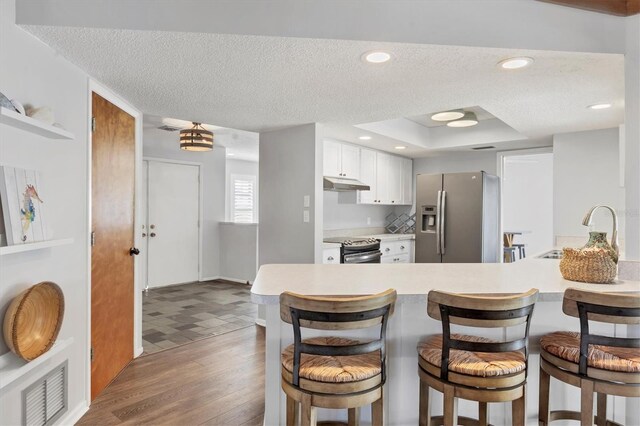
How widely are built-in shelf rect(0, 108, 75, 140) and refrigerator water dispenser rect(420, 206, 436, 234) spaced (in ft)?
13.0

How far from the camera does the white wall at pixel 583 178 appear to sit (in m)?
3.81

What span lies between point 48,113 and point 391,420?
231cm

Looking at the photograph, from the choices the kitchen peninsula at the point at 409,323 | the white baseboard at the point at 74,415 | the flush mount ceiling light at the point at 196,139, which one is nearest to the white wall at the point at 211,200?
the flush mount ceiling light at the point at 196,139

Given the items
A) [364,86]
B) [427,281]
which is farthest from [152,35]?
[427,281]

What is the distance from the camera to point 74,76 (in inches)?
87.8

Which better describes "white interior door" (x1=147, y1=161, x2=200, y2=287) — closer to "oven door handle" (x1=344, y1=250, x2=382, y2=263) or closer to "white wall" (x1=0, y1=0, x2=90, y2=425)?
"oven door handle" (x1=344, y1=250, x2=382, y2=263)

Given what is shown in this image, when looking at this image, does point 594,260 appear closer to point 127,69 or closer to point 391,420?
point 391,420

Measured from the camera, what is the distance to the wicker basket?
1.99 m

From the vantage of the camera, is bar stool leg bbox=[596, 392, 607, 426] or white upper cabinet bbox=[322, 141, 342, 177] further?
white upper cabinet bbox=[322, 141, 342, 177]

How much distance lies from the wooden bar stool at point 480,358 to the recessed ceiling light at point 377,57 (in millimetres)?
1303

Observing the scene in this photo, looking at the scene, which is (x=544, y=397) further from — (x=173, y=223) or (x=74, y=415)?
(x=173, y=223)

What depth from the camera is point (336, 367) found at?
1.51 metres

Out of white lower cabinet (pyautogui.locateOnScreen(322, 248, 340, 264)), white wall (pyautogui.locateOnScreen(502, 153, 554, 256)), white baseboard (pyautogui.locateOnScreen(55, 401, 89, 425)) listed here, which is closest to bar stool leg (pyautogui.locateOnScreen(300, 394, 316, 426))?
white baseboard (pyautogui.locateOnScreen(55, 401, 89, 425))

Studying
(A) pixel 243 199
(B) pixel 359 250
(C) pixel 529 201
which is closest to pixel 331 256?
(B) pixel 359 250
